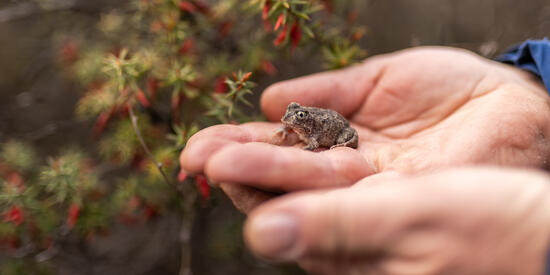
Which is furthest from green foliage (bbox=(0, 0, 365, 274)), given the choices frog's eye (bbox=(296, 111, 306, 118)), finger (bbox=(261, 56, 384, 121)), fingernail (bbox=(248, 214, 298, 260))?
fingernail (bbox=(248, 214, 298, 260))

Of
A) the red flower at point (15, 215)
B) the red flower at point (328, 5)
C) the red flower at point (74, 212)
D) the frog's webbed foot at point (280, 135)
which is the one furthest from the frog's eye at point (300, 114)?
the red flower at point (15, 215)

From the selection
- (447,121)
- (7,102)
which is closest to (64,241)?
(7,102)

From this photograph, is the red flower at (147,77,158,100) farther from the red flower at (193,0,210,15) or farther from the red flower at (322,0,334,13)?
the red flower at (322,0,334,13)

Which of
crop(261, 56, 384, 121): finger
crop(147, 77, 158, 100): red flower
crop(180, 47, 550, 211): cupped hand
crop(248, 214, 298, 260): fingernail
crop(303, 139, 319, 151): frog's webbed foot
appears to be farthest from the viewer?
crop(147, 77, 158, 100): red flower

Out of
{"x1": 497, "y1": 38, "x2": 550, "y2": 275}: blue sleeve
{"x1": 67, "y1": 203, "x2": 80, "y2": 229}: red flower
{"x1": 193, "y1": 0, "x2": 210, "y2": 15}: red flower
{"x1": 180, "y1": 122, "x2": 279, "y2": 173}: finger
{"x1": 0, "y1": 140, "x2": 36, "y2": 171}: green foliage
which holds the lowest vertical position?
{"x1": 67, "y1": 203, "x2": 80, "y2": 229}: red flower

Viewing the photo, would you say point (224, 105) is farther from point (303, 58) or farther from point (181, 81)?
point (303, 58)
